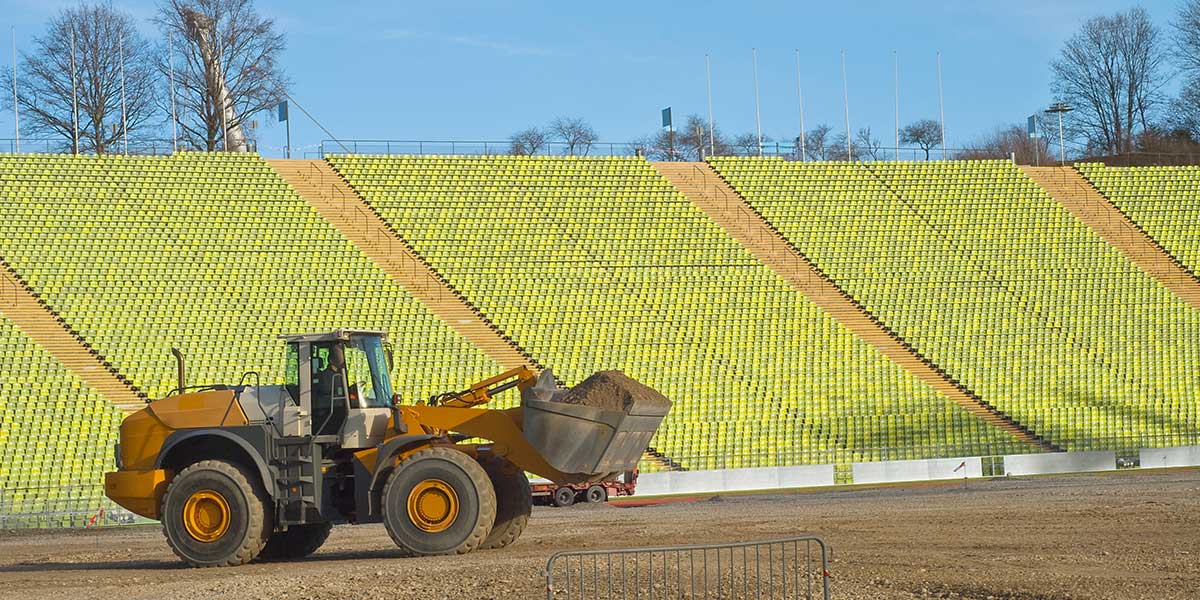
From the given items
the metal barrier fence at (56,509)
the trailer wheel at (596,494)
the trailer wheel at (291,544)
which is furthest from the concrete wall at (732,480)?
the trailer wheel at (291,544)

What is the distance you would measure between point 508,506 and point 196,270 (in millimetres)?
23733

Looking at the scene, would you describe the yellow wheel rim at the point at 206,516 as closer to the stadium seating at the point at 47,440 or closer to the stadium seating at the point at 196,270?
the stadium seating at the point at 47,440

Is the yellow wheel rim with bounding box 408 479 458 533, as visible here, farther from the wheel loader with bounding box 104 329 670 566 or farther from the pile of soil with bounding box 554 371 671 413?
the pile of soil with bounding box 554 371 671 413

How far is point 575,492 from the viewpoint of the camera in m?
26.2

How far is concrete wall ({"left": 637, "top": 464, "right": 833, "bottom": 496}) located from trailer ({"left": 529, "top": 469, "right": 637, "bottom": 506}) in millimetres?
2569

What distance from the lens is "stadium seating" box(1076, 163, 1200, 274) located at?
43000 millimetres

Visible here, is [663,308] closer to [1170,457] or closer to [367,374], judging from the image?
[1170,457]

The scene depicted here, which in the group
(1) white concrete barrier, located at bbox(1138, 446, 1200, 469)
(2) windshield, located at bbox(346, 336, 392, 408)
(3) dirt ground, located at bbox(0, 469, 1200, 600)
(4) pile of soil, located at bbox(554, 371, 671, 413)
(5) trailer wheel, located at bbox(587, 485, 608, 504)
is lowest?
(1) white concrete barrier, located at bbox(1138, 446, 1200, 469)

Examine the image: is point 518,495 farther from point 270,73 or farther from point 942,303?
point 270,73

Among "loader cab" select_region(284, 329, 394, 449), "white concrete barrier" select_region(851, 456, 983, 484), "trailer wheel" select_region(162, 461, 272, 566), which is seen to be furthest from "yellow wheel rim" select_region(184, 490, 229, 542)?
"white concrete barrier" select_region(851, 456, 983, 484)

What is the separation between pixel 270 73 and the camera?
194ft

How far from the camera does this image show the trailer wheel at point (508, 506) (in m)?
15.1

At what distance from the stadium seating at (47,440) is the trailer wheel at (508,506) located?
14.1m

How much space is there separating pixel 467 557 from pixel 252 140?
46.6 metres
